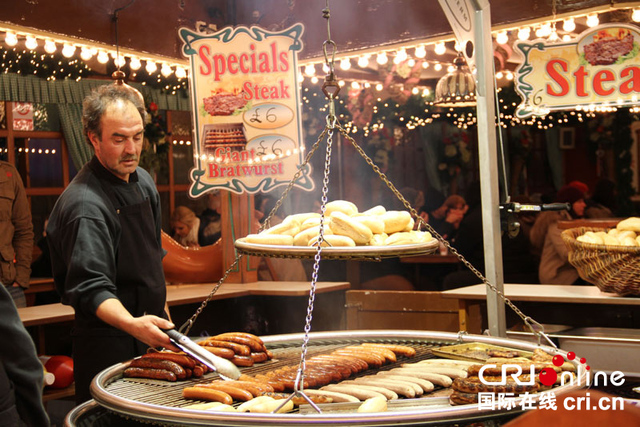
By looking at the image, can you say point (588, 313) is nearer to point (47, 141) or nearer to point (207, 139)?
point (207, 139)

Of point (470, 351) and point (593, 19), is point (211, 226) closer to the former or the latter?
point (593, 19)

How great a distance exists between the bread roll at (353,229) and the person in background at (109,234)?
86 cm

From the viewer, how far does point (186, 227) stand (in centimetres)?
818

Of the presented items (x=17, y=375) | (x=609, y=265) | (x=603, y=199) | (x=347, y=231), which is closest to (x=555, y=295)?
(x=609, y=265)

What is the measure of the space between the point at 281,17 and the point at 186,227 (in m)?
2.68

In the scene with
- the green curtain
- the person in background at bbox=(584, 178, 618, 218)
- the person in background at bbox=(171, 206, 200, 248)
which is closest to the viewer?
the green curtain

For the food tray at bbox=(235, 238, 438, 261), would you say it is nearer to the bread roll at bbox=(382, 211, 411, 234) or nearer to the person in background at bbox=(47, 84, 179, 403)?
the bread roll at bbox=(382, 211, 411, 234)

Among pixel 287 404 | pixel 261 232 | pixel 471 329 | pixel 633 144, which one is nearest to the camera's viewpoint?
pixel 287 404

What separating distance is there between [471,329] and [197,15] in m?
3.77

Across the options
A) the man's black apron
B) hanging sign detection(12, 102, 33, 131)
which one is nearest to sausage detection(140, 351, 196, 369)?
the man's black apron

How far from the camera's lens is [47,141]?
8.02m

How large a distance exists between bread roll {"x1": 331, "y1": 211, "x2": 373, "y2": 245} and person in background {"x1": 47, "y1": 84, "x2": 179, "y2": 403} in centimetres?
86

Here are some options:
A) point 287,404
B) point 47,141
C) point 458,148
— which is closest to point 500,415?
point 287,404

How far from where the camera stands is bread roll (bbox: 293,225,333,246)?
95.8 inches
